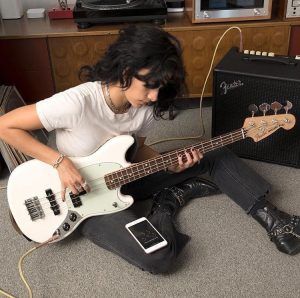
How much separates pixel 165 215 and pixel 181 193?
147 mm

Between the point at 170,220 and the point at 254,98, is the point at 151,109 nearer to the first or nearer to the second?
the point at 170,220

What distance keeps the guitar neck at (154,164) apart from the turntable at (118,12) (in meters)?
0.80

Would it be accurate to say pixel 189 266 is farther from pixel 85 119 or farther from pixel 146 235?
pixel 85 119

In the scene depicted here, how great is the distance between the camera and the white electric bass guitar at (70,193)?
52.5 inches

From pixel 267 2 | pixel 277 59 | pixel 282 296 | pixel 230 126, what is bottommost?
pixel 282 296

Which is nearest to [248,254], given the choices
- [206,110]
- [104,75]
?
[104,75]

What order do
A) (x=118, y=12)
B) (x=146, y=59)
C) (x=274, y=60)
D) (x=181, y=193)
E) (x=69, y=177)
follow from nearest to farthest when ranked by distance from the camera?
(x=146, y=59), (x=69, y=177), (x=181, y=193), (x=274, y=60), (x=118, y=12)

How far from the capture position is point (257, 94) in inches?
66.6

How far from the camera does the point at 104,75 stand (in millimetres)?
1289

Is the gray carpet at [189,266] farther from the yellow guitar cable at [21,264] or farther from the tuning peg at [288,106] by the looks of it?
the tuning peg at [288,106]

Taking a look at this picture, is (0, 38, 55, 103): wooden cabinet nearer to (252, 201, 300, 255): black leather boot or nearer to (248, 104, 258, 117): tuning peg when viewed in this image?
(248, 104, 258, 117): tuning peg

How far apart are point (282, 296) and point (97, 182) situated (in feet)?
2.07

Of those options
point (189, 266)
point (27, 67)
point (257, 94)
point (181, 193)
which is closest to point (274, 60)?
point (257, 94)

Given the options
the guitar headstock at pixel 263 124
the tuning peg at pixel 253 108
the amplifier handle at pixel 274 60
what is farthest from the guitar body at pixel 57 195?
the amplifier handle at pixel 274 60
